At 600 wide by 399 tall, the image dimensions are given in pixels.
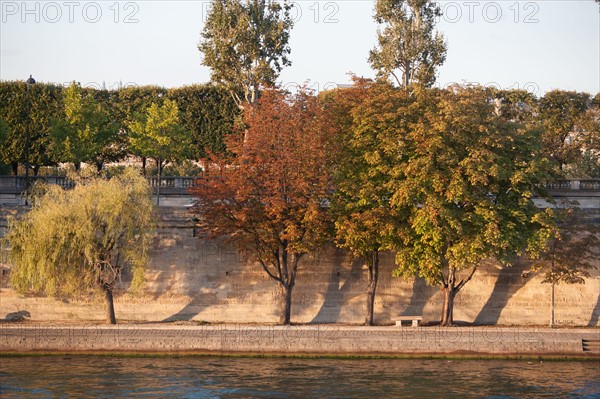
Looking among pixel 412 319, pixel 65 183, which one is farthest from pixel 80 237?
pixel 412 319

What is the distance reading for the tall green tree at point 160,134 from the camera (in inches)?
2092

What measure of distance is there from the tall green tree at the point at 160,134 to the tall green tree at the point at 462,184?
17.1 m

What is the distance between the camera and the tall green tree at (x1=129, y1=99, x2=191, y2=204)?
53.1 m

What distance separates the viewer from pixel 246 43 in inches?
2130

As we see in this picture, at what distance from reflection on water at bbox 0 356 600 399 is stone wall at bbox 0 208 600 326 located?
5719mm

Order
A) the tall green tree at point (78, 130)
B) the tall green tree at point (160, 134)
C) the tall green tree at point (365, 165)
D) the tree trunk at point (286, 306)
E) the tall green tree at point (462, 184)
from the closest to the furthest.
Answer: the tall green tree at point (462, 184) → the tall green tree at point (365, 165) → the tree trunk at point (286, 306) → the tall green tree at point (78, 130) → the tall green tree at point (160, 134)

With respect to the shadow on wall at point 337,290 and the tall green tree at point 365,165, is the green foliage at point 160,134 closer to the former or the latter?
the shadow on wall at point 337,290

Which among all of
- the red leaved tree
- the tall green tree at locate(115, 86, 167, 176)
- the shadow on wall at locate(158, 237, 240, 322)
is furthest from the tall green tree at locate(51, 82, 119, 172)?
the red leaved tree

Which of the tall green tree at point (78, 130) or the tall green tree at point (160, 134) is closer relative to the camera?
the tall green tree at point (78, 130)

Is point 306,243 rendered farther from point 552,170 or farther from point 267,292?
point 552,170

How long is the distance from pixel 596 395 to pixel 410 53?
28.1 meters

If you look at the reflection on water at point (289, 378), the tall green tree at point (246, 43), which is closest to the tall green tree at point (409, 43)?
the tall green tree at point (246, 43)

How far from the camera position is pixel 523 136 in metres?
39.9

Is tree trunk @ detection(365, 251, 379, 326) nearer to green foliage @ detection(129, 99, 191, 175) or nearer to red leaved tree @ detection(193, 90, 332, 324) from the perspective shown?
red leaved tree @ detection(193, 90, 332, 324)
